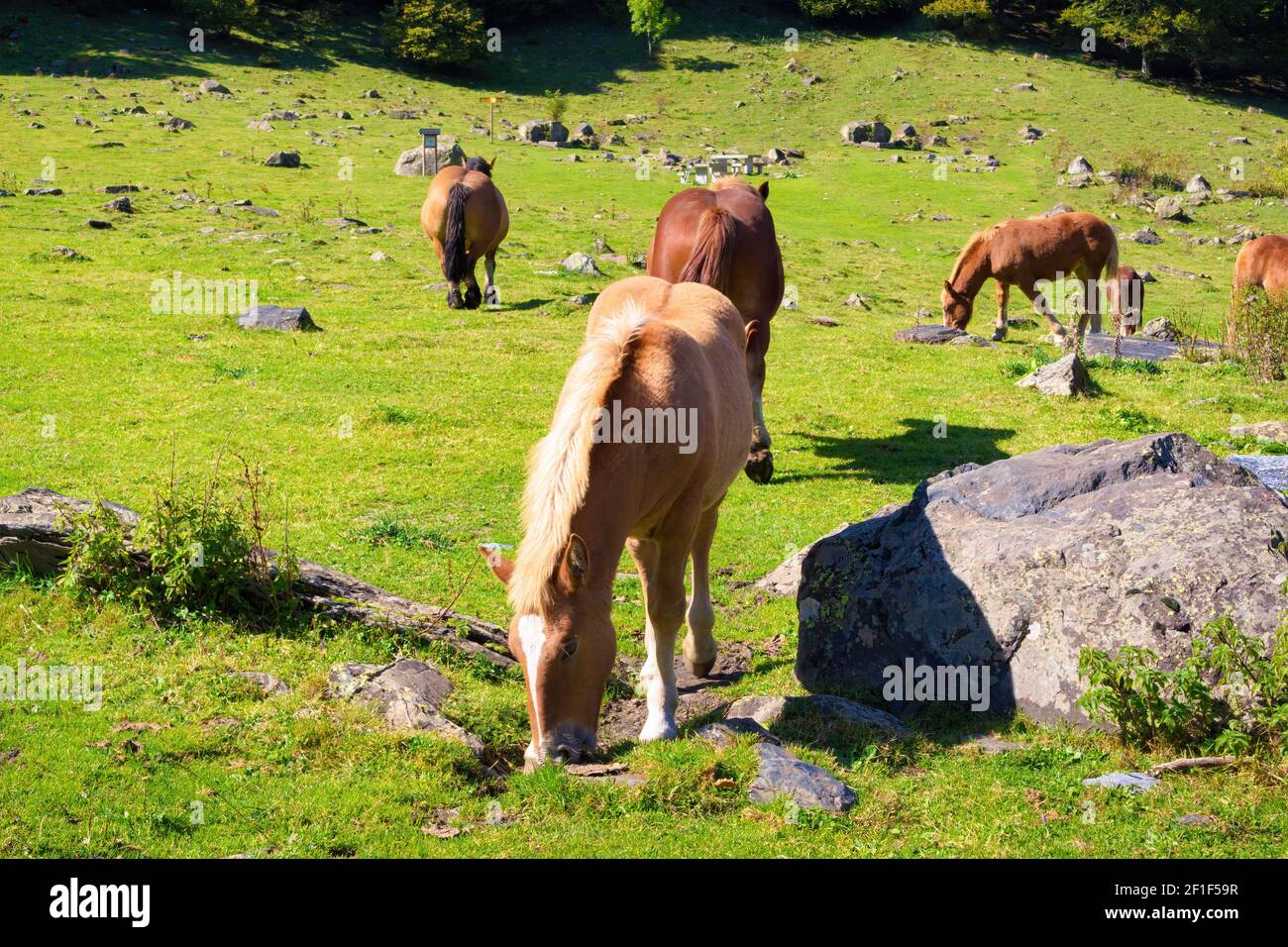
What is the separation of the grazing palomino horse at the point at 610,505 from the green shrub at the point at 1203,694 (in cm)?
265

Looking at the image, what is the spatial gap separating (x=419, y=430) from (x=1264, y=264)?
56.0 feet

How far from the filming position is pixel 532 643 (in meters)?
5.73

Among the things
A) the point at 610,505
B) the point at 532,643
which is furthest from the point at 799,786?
the point at 610,505

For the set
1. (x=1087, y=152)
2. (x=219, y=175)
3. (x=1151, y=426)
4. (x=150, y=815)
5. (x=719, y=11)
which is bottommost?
(x=150, y=815)

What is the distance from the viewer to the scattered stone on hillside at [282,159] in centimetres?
3428

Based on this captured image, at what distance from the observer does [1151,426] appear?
49.7 ft

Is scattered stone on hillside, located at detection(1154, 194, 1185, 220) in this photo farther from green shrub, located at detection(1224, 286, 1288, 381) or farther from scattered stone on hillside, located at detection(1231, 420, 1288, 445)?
scattered stone on hillside, located at detection(1231, 420, 1288, 445)

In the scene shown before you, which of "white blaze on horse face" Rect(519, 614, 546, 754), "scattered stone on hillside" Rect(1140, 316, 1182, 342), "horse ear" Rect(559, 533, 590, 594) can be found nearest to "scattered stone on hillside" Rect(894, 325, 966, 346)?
"scattered stone on hillside" Rect(1140, 316, 1182, 342)

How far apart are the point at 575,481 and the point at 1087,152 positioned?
48558mm

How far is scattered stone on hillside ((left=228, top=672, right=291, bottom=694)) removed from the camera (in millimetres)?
7012

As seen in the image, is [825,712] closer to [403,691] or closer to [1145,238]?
[403,691]

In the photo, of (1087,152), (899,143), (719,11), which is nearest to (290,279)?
(899,143)

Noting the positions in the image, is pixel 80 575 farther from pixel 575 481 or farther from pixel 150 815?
pixel 575 481

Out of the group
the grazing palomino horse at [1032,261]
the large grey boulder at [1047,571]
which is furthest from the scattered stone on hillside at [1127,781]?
the grazing palomino horse at [1032,261]
